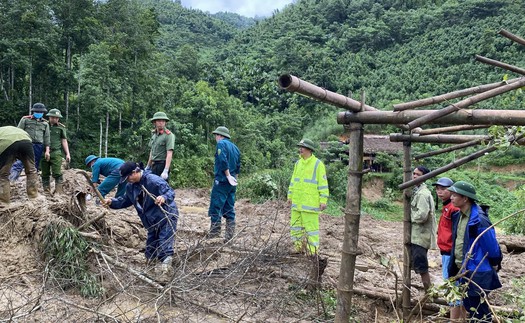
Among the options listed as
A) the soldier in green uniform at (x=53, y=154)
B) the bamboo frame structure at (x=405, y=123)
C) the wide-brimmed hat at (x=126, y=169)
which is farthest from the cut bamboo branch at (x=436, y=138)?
the soldier in green uniform at (x=53, y=154)

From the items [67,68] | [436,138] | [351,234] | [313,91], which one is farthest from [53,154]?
[67,68]

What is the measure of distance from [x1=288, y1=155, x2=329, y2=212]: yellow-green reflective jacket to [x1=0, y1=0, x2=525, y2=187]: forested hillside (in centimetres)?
228

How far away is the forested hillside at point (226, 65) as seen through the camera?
1752 cm

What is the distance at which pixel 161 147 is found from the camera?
593 cm

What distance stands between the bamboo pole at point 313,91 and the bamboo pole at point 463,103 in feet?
1.80

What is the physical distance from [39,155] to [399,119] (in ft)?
19.3

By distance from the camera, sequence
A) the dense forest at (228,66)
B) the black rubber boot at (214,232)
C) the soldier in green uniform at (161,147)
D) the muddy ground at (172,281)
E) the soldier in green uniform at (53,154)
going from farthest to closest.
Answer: the dense forest at (228,66), the soldier in green uniform at (53,154), the soldier in green uniform at (161,147), the black rubber boot at (214,232), the muddy ground at (172,281)

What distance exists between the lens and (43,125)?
6520 mm

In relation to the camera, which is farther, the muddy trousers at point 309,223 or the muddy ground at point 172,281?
the muddy trousers at point 309,223

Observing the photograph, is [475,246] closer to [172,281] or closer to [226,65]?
[172,281]

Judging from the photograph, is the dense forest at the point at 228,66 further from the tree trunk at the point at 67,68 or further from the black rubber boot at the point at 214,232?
the black rubber boot at the point at 214,232

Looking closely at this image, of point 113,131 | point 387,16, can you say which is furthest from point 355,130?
point 387,16

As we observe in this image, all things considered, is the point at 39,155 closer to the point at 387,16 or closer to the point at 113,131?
the point at 113,131

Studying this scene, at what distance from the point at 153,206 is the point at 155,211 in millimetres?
56
